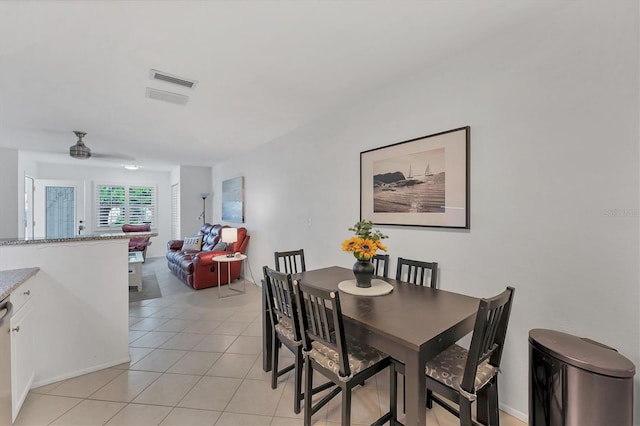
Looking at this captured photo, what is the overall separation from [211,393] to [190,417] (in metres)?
0.25

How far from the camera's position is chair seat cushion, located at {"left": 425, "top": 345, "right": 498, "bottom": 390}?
1.39 meters

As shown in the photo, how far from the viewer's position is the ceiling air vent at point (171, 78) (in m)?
2.29

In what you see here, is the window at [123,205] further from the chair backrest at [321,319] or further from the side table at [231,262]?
the chair backrest at [321,319]

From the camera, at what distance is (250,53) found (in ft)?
6.64

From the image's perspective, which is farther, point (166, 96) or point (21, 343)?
point (166, 96)

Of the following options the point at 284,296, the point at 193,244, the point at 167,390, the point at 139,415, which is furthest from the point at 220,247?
the point at 284,296

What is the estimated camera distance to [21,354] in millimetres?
1833

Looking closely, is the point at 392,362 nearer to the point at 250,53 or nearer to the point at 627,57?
the point at 627,57

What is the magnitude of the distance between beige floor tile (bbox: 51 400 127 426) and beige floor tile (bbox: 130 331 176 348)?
84cm

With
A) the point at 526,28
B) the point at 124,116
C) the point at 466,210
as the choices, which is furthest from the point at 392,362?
the point at 124,116

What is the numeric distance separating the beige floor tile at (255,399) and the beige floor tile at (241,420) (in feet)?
0.12

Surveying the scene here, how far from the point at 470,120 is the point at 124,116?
3753 millimetres

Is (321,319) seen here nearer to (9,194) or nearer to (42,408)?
(42,408)

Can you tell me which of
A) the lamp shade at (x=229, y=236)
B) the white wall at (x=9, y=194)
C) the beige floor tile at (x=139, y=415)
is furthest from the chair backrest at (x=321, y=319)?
the white wall at (x=9, y=194)
